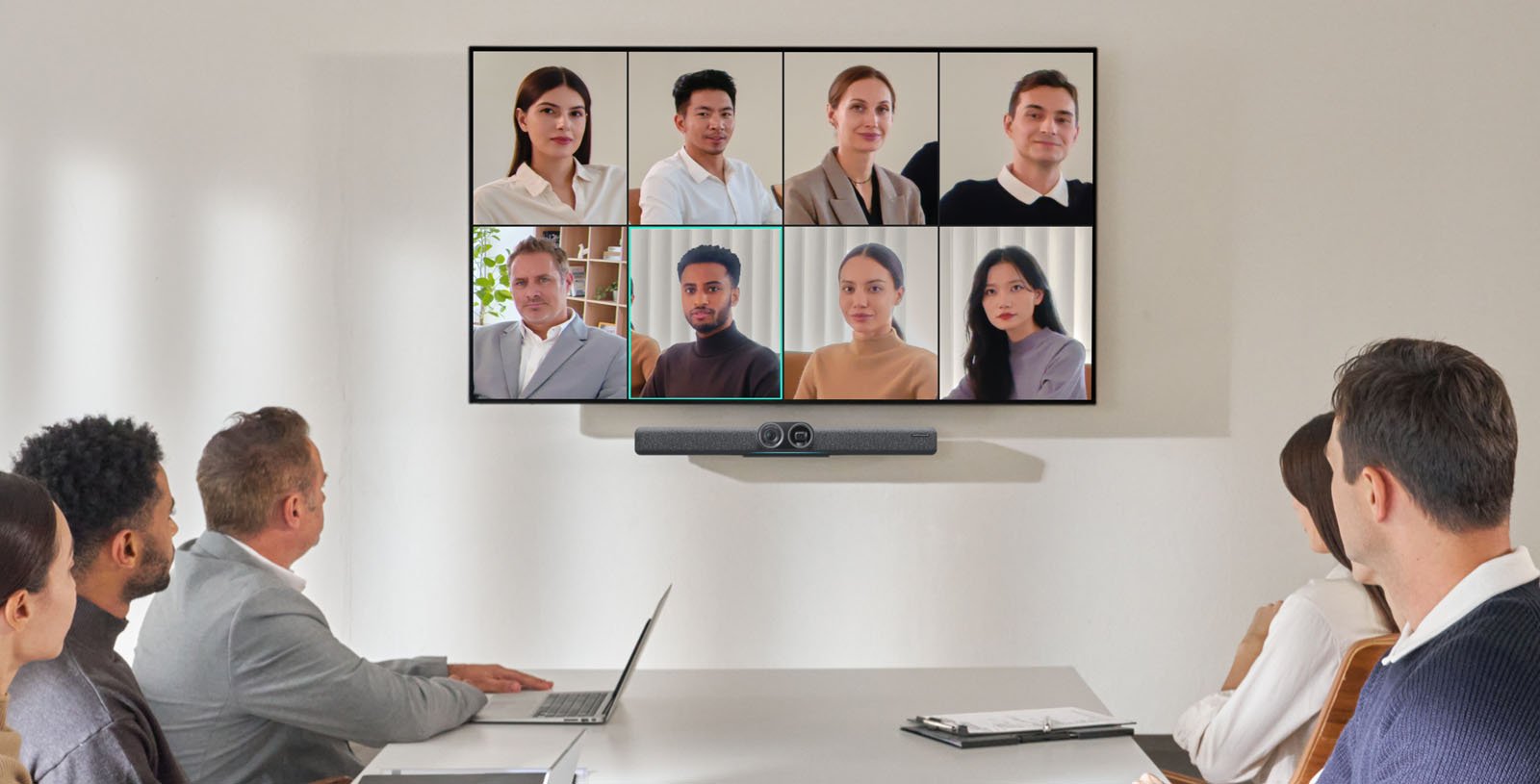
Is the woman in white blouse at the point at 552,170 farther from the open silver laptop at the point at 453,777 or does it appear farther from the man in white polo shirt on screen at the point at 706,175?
the open silver laptop at the point at 453,777

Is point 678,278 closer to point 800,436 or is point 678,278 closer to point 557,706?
point 800,436

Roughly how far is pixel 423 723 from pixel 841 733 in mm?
723

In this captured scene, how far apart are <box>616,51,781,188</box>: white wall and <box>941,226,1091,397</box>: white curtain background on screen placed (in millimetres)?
578

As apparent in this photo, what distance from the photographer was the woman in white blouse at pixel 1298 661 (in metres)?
2.50

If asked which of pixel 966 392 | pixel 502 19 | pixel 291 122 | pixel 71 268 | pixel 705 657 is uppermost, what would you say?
pixel 502 19

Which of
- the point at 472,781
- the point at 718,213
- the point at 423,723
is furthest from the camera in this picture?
the point at 718,213

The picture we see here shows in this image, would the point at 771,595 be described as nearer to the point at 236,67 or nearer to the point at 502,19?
the point at 502,19

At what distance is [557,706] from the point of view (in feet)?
9.03

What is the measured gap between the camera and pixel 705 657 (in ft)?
14.2

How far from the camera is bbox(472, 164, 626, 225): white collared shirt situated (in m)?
4.22

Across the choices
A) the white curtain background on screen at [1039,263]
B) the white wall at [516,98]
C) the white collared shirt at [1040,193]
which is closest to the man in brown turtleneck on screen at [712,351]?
the white wall at [516,98]

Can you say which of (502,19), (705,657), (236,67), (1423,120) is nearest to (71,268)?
(236,67)

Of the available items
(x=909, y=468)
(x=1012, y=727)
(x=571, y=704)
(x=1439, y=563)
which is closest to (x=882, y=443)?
(x=909, y=468)

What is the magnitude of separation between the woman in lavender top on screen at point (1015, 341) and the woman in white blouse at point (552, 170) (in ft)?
3.56
